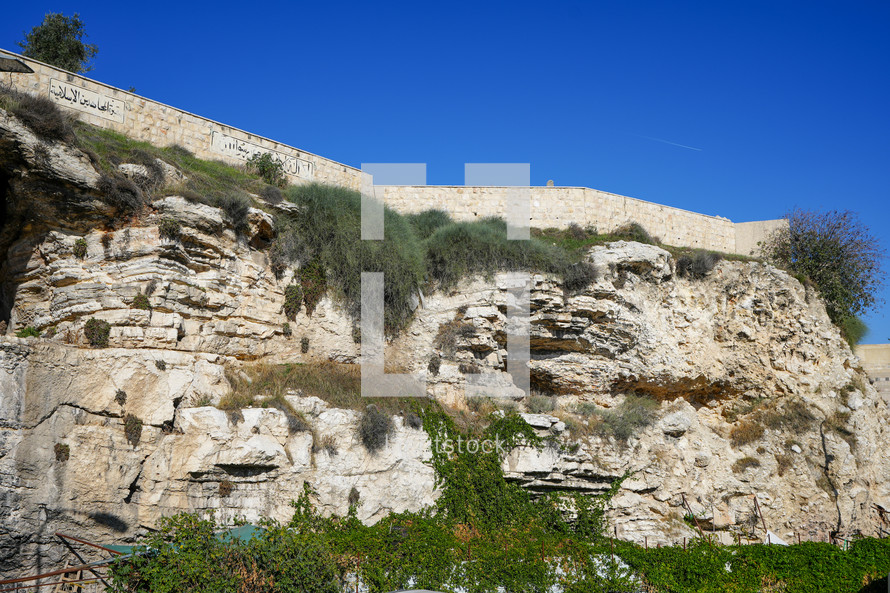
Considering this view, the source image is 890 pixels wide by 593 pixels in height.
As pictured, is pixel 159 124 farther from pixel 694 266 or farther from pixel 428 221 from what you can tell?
pixel 694 266

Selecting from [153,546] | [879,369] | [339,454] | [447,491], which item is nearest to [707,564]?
[447,491]

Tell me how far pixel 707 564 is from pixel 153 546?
9790 millimetres

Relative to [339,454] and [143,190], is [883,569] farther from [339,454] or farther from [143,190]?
[143,190]

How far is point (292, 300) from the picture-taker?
50.8 ft

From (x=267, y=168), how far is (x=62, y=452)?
32.4ft

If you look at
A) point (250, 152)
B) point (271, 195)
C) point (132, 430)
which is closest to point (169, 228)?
point (271, 195)

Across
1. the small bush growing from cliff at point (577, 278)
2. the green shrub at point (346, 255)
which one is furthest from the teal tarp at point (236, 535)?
the small bush growing from cliff at point (577, 278)

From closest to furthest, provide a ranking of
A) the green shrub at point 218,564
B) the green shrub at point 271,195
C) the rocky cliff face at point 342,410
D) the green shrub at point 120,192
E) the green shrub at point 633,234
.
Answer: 1. the green shrub at point 218,564
2. the rocky cliff face at point 342,410
3. the green shrub at point 120,192
4. the green shrub at point 271,195
5. the green shrub at point 633,234

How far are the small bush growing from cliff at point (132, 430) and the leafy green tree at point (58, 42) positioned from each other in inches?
617

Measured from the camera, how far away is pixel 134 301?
13.1 metres

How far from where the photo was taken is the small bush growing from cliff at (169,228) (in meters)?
13.7

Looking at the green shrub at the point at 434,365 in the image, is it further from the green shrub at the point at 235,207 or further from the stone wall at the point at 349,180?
the stone wall at the point at 349,180

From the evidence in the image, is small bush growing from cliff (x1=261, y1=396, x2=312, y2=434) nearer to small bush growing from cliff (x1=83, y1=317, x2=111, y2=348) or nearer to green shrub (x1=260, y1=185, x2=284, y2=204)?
small bush growing from cliff (x1=83, y1=317, x2=111, y2=348)

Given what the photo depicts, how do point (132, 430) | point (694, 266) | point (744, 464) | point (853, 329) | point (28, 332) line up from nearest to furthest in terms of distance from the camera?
point (132, 430), point (28, 332), point (744, 464), point (694, 266), point (853, 329)
